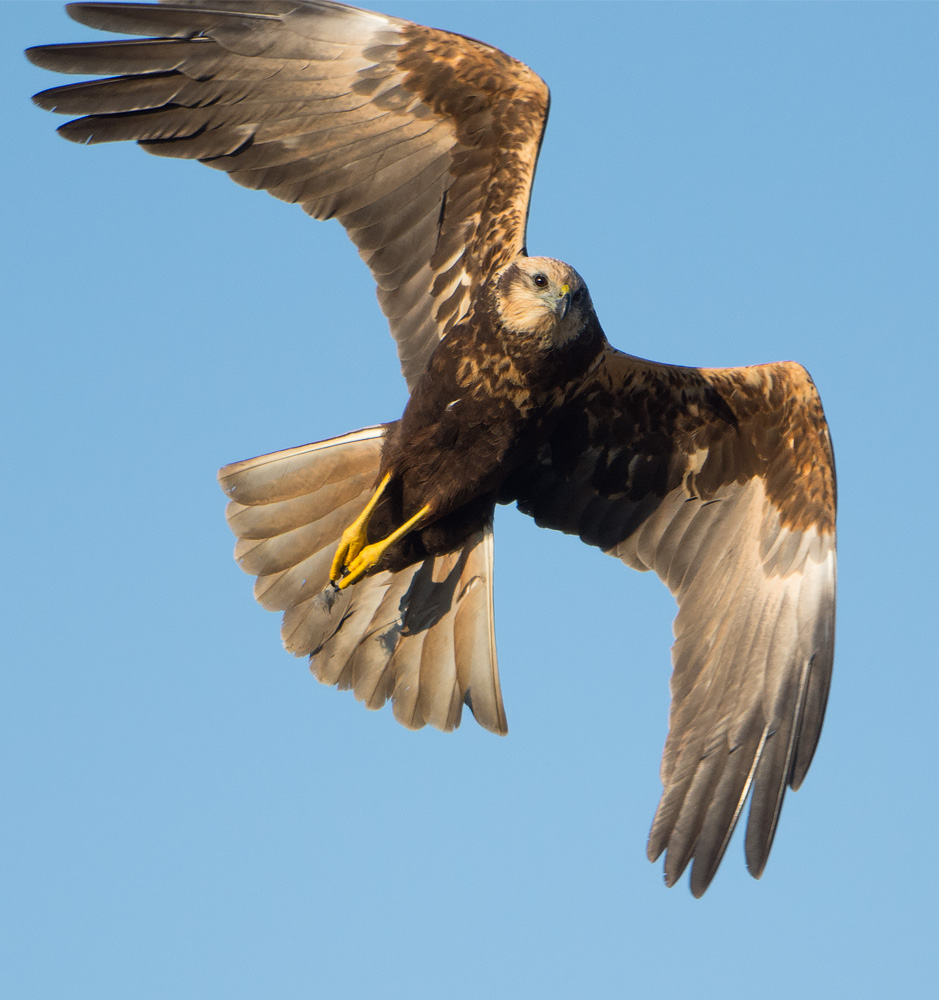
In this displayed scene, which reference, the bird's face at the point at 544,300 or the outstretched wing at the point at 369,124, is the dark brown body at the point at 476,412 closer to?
the bird's face at the point at 544,300

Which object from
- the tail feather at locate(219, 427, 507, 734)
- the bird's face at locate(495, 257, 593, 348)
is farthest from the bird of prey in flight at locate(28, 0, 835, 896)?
the bird's face at locate(495, 257, 593, 348)

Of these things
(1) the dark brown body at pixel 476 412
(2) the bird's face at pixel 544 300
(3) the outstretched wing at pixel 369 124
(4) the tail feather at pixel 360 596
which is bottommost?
(4) the tail feather at pixel 360 596

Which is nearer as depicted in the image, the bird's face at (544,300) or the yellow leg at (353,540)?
the bird's face at (544,300)

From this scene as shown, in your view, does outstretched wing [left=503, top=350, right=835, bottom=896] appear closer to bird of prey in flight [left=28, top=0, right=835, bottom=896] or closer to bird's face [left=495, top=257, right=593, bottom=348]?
bird of prey in flight [left=28, top=0, right=835, bottom=896]

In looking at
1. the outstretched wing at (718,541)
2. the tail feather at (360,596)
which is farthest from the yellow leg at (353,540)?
the outstretched wing at (718,541)

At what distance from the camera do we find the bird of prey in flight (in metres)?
5.91

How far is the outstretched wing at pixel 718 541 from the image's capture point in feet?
18.4

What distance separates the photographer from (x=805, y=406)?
19.5 feet

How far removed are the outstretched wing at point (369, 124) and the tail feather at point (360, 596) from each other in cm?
67

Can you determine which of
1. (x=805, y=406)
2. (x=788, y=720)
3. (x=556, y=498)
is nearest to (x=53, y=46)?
(x=556, y=498)

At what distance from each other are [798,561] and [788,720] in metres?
0.78

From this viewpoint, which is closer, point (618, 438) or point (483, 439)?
point (483, 439)

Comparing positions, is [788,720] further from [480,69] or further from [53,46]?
[53,46]

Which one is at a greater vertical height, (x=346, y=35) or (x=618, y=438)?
(x=346, y=35)
